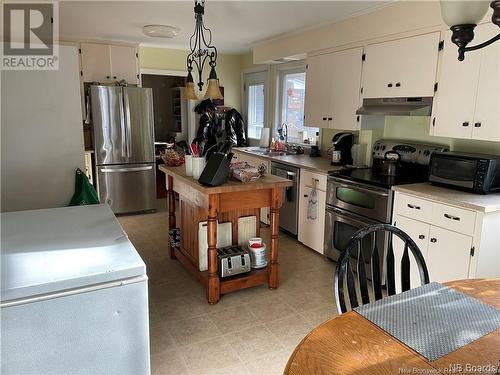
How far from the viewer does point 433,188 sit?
8.98 ft

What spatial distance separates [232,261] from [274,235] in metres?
0.39

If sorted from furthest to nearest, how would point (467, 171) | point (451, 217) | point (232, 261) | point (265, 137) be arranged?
point (265, 137), point (232, 261), point (467, 171), point (451, 217)

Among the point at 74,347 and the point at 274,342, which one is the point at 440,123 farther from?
the point at 74,347

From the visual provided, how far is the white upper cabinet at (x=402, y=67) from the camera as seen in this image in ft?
9.37

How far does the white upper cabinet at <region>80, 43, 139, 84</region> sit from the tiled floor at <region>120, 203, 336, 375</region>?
2760 mm

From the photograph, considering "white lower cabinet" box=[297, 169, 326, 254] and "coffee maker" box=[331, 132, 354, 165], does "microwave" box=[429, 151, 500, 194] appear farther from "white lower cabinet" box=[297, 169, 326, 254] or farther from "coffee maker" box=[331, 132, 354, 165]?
"coffee maker" box=[331, 132, 354, 165]

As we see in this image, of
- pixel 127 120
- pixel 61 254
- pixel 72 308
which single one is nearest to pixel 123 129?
pixel 127 120

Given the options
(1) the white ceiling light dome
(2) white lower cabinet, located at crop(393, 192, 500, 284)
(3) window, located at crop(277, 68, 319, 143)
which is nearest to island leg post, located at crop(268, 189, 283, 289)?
(2) white lower cabinet, located at crop(393, 192, 500, 284)

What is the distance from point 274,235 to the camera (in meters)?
2.95

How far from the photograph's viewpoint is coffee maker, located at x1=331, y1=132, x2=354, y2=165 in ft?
12.8

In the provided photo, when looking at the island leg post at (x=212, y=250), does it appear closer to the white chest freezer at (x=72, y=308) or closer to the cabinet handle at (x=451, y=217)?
the white chest freezer at (x=72, y=308)

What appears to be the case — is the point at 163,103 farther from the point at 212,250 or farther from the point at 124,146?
the point at 212,250

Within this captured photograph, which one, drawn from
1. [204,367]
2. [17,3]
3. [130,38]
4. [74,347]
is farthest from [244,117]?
[74,347]

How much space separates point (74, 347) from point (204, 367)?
1009 mm
